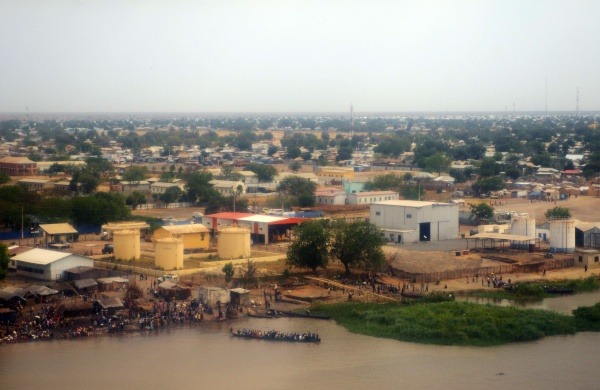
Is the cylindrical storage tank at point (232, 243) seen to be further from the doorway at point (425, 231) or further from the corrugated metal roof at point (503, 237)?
the corrugated metal roof at point (503, 237)

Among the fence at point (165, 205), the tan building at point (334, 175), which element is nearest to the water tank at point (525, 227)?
the fence at point (165, 205)

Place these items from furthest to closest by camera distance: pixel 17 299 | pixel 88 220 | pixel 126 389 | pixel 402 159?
pixel 402 159
pixel 88 220
pixel 17 299
pixel 126 389

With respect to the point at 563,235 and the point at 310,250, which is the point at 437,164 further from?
the point at 310,250

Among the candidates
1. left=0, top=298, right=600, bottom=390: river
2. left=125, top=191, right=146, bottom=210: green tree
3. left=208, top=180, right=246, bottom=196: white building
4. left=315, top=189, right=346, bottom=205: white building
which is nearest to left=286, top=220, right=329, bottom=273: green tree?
left=0, top=298, right=600, bottom=390: river

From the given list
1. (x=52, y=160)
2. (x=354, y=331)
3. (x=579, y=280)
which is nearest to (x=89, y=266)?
(x=354, y=331)

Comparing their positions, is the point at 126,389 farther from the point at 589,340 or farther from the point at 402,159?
the point at 402,159

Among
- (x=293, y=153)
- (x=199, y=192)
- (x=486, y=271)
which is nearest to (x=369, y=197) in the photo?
(x=199, y=192)

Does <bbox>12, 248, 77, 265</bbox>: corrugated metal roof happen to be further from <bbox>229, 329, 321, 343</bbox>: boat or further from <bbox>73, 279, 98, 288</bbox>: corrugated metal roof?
<bbox>229, 329, 321, 343</bbox>: boat
